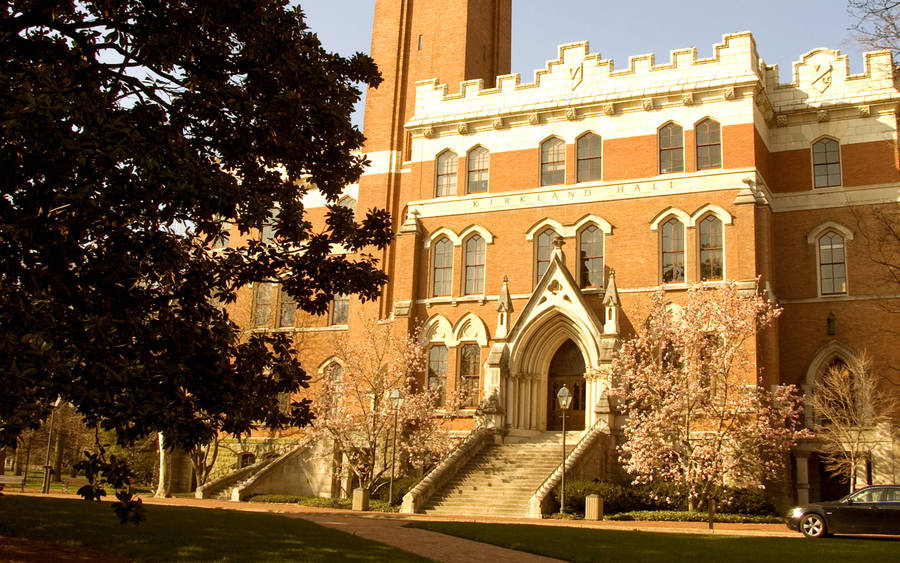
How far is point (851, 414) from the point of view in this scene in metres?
29.2

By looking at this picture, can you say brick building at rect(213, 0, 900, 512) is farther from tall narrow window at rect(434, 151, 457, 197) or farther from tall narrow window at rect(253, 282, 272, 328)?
tall narrow window at rect(253, 282, 272, 328)

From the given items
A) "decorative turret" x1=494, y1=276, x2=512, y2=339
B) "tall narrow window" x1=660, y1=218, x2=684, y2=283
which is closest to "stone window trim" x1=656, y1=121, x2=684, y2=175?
"tall narrow window" x1=660, y1=218, x2=684, y2=283

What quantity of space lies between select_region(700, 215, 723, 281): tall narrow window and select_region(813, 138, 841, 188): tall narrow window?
5101mm

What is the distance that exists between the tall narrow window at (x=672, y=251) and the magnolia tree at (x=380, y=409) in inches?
354

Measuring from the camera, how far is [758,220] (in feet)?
102

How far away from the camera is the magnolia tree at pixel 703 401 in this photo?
85.0 ft

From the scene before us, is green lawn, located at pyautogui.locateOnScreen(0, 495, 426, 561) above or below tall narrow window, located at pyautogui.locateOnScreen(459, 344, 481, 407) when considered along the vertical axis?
below

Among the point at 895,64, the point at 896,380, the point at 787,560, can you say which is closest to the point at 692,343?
the point at 896,380

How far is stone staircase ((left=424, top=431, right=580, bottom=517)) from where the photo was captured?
26.3 meters

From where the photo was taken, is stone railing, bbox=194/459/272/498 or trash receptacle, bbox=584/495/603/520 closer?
trash receptacle, bbox=584/495/603/520

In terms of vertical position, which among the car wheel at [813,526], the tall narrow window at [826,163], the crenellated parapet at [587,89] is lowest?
the car wheel at [813,526]

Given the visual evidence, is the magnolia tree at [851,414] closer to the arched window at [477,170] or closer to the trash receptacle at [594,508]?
the trash receptacle at [594,508]

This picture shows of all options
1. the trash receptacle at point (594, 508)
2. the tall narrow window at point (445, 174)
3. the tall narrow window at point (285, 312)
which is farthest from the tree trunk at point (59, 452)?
the trash receptacle at point (594, 508)

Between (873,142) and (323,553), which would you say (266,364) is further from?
(873,142)
